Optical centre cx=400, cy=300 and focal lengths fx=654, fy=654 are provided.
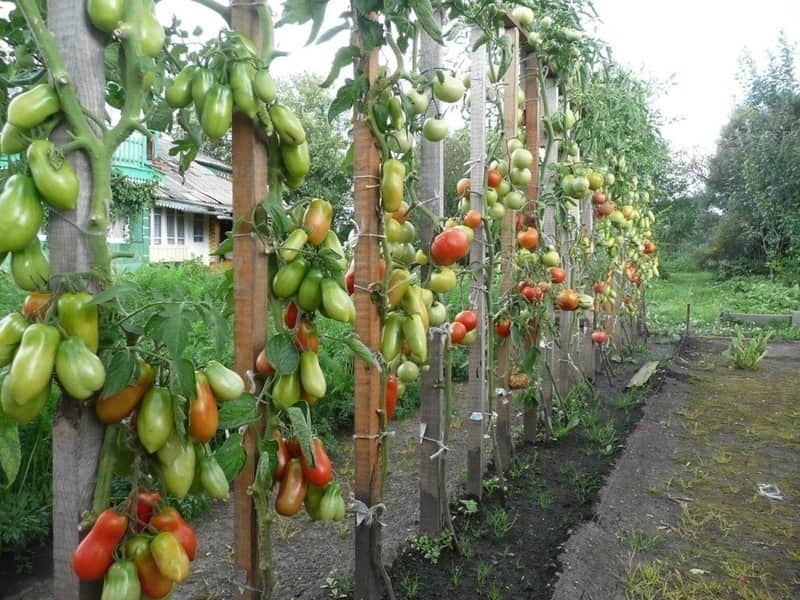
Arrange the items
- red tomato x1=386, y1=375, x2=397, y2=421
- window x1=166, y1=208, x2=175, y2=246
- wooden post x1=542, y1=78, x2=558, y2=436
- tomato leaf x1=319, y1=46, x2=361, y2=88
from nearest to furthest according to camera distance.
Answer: tomato leaf x1=319, y1=46, x2=361, y2=88, red tomato x1=386, y1=375, x2=397, y2=421, wooden post x1=542, y1=78, x2=558, y2=436, window x1=166, y1=208, x2=175, y2=246

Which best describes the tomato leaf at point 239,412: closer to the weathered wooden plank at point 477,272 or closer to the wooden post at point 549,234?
the weathered wooden plank at point 477,272

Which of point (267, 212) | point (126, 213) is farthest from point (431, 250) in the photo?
point (126, 213)

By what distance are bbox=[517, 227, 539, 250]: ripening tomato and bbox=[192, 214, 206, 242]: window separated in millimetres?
13201

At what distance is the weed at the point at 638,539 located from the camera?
8.13 ft

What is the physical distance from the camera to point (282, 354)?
46.3 inches

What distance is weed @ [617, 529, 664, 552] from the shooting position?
2.48 m

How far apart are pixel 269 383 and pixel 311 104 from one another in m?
19.6

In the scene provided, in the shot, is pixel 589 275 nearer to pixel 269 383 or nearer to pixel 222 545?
pixel 222 545

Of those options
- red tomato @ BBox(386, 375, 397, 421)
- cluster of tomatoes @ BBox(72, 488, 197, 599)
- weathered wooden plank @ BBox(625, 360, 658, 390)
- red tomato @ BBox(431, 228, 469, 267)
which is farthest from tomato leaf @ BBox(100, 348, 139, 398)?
weathered wooden plank @ BBox(625, 360, 658, 390)

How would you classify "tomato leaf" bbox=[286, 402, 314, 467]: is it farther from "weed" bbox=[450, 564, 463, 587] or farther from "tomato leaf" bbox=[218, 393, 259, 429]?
"weed" bbox=[450, 564, 463, 587]

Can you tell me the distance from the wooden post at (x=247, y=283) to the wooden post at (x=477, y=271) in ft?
5.01

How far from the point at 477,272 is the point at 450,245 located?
780 mm

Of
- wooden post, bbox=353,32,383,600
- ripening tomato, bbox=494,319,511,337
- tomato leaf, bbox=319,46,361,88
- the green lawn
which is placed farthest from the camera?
the green lawn

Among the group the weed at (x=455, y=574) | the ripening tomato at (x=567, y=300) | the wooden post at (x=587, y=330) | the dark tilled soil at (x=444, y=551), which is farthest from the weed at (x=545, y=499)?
the wooden post at (x=587, y=330)
